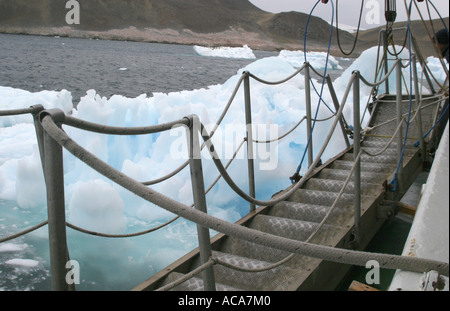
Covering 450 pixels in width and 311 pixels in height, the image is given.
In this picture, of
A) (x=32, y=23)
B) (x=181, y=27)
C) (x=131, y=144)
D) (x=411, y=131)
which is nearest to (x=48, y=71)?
(x=131, y=144)

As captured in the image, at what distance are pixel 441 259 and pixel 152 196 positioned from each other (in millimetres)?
763

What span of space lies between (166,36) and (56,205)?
127m

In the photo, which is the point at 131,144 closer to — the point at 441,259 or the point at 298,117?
the point at 298,117

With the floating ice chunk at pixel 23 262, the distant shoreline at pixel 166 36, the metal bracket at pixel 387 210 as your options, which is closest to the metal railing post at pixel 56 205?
the floating ice chunk at pixel 23 262

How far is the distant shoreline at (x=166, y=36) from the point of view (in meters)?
103

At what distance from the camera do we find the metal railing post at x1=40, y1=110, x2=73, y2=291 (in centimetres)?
128

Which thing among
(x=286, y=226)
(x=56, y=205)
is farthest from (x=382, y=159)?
(x=56, y=205)

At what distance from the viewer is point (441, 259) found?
3.43 feet

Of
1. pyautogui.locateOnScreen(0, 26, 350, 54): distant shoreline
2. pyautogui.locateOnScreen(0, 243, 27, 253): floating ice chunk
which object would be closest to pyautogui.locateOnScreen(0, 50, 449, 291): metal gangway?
pyautogui.locateOnScreen(0, 243, 27, 253): floating ice chunk

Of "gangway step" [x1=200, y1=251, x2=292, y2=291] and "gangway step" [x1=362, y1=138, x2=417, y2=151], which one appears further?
"gangway step" [x1=362, y1=138, x2=417, y2=151]

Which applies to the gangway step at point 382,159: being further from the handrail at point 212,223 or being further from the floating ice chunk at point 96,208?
the handrail at point 212,223

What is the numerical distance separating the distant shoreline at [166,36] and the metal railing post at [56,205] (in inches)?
4425

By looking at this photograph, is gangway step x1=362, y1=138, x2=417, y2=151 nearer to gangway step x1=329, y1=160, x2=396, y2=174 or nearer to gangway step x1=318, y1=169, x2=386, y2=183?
gangway step x1=329, y1=160, x2=396, y2=174

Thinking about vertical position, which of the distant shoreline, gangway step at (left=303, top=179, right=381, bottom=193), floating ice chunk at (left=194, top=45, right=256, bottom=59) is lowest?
gangway step at (left=303, top=179, right=381, bottom=193)
